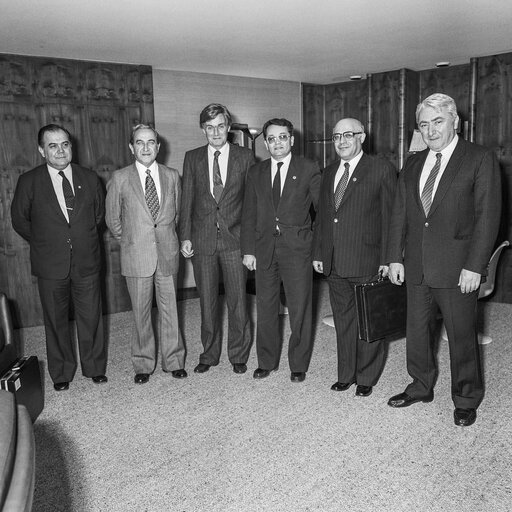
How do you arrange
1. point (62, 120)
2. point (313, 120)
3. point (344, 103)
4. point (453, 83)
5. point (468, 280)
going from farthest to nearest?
point (313, 120)
point (344, 103)
point (453, 83)
point (62, 120)
point (468, 280)

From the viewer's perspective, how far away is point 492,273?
4434mm

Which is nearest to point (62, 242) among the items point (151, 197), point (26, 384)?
point (151, 197)

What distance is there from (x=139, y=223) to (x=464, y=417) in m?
2.25

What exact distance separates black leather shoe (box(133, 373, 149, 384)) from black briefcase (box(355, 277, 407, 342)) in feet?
4.96

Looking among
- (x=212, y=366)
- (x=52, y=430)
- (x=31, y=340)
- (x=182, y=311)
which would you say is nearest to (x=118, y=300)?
(x=182, y=311)

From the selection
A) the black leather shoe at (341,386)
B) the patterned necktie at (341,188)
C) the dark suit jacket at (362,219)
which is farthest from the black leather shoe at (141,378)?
the patterned necktie at (341,188)

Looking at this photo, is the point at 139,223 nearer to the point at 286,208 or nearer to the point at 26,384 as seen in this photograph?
the point at 286,208

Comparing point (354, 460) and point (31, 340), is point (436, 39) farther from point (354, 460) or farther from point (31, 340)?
point (31, 340)

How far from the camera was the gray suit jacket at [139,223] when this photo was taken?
349 centimetres

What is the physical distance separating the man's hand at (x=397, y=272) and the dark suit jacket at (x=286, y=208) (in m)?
0.57

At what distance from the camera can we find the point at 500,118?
5.48 metres

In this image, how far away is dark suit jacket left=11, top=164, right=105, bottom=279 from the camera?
11.2 ft

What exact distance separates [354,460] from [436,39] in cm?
362

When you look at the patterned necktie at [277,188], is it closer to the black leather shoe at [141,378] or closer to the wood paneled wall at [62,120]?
the black leather shoe at [141,378]
